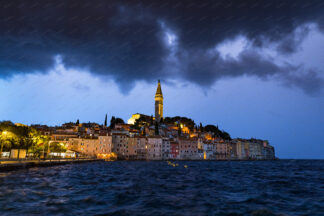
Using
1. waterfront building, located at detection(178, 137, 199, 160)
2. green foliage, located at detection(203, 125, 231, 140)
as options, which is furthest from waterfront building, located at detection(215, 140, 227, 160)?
green foliage, located at detection(203, 125, 231, 140)

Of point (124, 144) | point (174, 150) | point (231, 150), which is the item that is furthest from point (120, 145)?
point (231, 150)

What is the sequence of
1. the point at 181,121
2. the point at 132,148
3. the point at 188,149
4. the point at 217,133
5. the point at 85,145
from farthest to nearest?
the point at 217,133
the point at 181,121
the point at 188,149
the point at 132,148
the point at 85,145

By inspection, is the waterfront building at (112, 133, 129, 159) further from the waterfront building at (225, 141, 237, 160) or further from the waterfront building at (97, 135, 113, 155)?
the waterfront building at (225, 141, 237, 160)

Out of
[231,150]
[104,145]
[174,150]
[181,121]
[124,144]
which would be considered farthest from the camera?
[181,121]

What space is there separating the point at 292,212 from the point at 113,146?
317ft

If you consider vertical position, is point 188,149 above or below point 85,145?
below

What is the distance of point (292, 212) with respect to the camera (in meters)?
12.7

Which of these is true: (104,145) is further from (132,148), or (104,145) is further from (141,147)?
(141,147)

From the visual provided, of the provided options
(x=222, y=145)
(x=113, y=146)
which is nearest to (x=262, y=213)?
(x=113, y=146)

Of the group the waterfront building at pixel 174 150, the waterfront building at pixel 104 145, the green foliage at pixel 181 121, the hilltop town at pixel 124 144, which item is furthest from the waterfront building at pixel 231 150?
the waterfront building at pixel 104 145

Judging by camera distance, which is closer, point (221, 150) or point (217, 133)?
point (221, 150)

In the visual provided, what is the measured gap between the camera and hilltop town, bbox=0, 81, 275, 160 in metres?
51.9

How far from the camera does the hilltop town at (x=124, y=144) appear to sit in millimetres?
51947

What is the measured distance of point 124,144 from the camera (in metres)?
106
